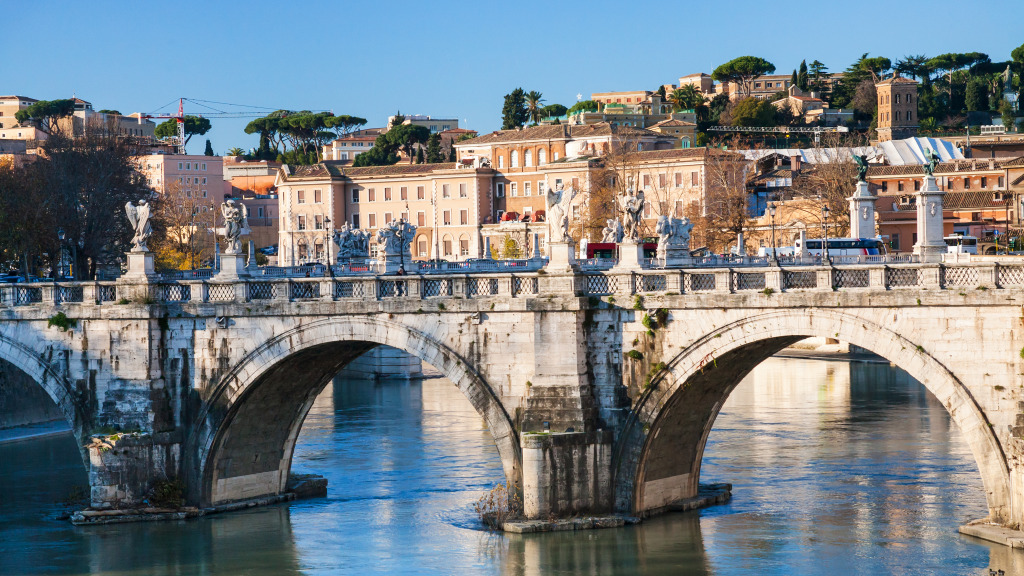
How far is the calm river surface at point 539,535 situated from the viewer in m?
27.2

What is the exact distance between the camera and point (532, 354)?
28188 millimetres

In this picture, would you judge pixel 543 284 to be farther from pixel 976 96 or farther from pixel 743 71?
pixel 743 71

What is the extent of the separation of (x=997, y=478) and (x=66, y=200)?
138 ft

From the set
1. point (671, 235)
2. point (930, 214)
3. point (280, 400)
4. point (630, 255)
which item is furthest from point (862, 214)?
point (280, 400)

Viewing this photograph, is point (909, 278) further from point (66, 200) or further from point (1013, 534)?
point (66, 200)

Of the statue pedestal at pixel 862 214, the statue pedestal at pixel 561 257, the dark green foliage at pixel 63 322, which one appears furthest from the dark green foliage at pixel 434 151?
the statue pedestal at pixel 561 257

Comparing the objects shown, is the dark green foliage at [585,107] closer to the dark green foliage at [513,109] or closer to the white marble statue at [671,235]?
the dark green foliage at [513,109]

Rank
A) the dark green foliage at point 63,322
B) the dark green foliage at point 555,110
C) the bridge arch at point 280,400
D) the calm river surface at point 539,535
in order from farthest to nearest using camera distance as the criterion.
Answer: the dark green foliage at point 555,110 → the dark green foliage at point 63,322 → the bridge arch at point 280,400 → the calm river surface at point 539,535

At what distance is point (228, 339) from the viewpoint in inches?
1214

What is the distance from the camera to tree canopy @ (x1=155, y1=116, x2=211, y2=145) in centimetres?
14000

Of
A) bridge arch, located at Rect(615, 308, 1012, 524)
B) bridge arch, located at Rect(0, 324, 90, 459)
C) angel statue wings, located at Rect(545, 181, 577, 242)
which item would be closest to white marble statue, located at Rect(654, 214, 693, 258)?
angel statue wings, located at Rect(545, 181, 577, 242)

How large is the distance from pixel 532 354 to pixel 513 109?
93.4 m

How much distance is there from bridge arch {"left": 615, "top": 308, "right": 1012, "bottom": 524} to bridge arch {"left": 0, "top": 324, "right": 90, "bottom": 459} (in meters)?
12.0

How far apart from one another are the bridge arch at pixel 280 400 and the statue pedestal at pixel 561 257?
265cm
